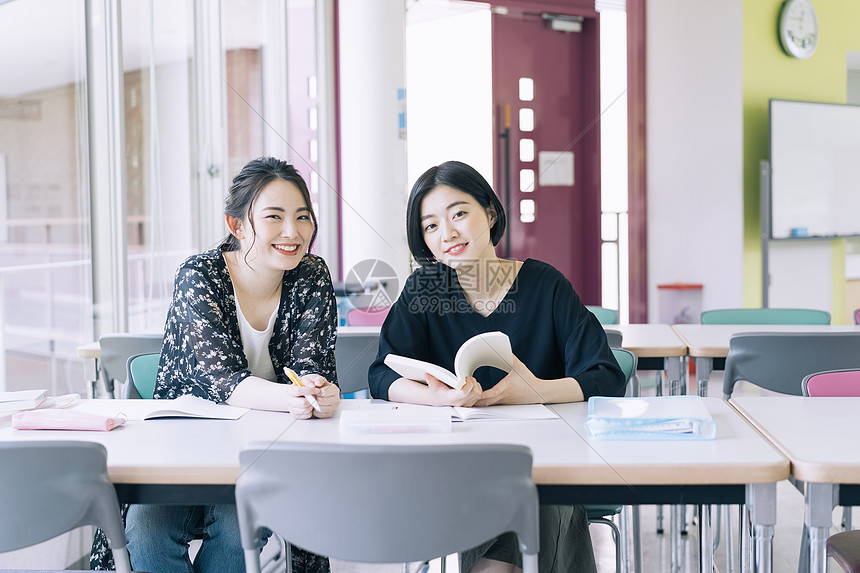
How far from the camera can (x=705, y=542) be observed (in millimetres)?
1491

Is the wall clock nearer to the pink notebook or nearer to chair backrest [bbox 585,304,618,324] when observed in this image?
chair backrest [bbox 585,304,618,324]

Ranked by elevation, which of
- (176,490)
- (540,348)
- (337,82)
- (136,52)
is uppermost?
(337,82)

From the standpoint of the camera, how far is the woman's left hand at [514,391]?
1594 mm

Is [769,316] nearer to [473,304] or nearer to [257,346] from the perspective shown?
[473,304]

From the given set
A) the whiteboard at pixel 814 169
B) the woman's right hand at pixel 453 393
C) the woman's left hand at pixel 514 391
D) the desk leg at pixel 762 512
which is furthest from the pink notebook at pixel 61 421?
the whiteboard at pixel 814 169

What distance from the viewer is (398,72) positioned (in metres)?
4.40

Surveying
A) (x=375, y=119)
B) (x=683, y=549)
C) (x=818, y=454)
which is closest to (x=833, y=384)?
(x=818, y=454)

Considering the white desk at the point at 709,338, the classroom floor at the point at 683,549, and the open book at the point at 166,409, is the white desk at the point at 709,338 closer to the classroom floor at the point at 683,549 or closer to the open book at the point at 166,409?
the classroom floor at the point at 683,549

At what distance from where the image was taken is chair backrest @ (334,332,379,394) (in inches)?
99.8

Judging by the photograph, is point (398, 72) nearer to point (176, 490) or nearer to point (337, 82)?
point (337, 82)

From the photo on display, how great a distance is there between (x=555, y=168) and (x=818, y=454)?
14.4 ft

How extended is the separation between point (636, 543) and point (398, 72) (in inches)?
120

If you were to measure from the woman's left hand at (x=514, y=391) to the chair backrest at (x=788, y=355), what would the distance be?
94 centimetres

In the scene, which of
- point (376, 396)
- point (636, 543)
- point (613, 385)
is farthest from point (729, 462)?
point (636, 543)
